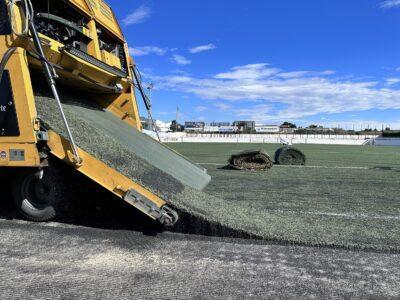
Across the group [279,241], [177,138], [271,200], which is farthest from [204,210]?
[177,138]

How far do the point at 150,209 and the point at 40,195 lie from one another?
1.61 m

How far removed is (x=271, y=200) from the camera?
282 inches

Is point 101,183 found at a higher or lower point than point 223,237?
higher

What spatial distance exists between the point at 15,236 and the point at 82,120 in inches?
67.5

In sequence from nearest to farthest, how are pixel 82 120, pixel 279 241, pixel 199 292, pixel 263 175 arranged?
pixel 199 292
pixel 279 241
pixel 82 120
pixel 263 175

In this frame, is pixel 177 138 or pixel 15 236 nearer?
pixel 15 236

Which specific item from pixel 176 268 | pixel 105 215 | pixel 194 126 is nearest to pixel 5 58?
pixel 105 215

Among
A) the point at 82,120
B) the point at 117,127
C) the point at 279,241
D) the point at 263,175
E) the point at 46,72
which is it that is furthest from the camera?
the point at 263,175

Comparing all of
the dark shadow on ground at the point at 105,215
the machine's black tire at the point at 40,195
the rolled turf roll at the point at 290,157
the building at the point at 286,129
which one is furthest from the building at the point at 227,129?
the machine's black tire at the point at 40,195

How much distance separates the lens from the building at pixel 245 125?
10351 centimetres

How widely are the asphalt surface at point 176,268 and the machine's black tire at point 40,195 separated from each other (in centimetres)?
37

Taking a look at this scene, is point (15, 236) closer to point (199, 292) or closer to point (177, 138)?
point (199, 292)

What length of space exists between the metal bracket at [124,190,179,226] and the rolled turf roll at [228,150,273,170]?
8491 mm

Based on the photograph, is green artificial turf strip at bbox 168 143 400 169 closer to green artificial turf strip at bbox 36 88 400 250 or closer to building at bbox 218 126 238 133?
green artificial turf strip at bbox 36 88 400 250
